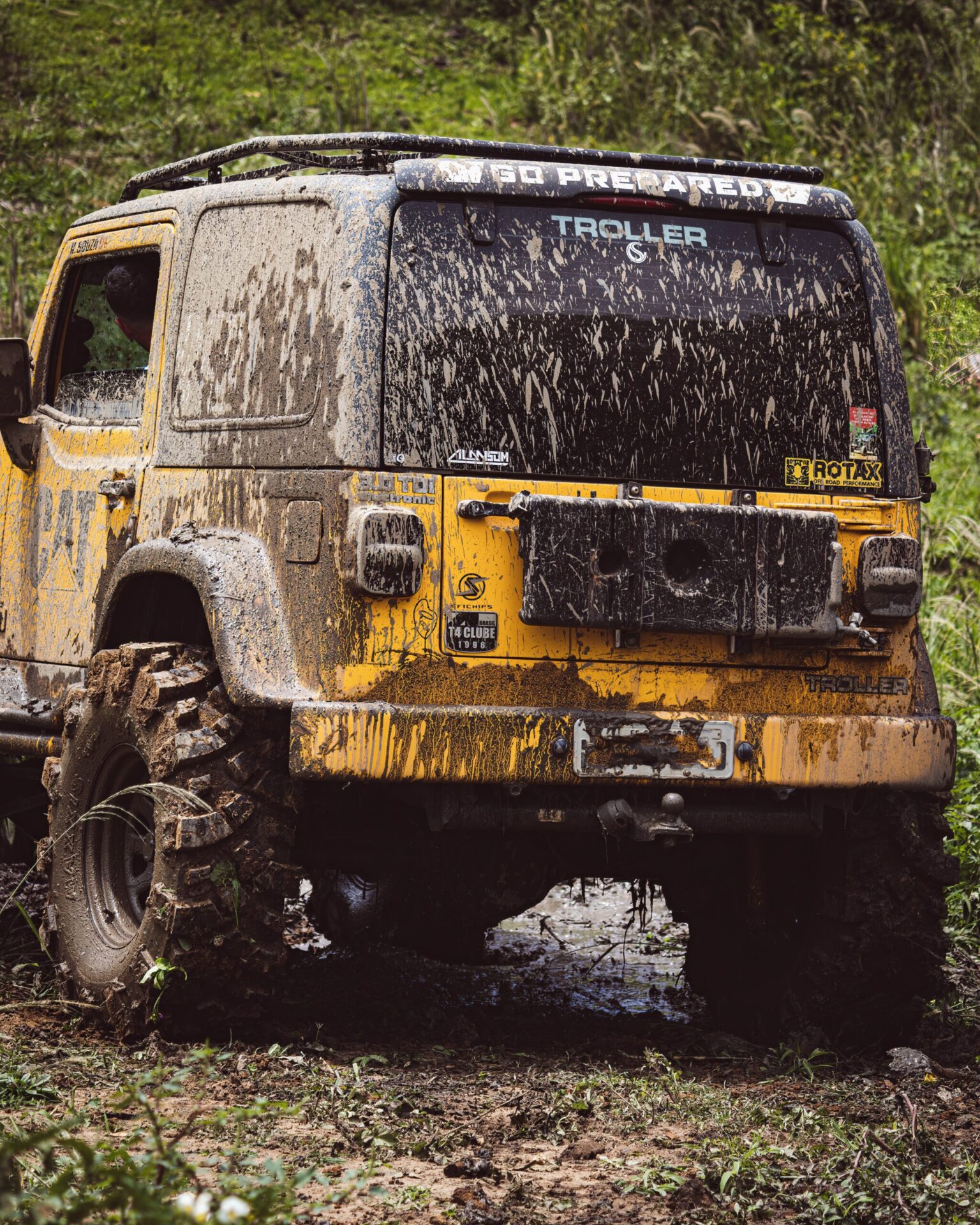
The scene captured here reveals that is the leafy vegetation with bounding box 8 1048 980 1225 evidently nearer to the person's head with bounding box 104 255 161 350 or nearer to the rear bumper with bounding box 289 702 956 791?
the rear bumper with bounding box 289 702 956 791

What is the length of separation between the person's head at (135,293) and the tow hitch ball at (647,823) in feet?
7.11

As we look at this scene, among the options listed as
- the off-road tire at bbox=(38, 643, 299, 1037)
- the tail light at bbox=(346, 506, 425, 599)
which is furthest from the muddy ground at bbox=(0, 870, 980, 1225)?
the tail light at bbox=(346, 506, 425, 599)

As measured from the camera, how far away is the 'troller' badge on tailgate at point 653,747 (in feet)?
14.8

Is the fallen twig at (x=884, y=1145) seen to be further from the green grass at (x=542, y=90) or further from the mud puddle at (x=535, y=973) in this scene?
the green grass at (x=542, y=90)

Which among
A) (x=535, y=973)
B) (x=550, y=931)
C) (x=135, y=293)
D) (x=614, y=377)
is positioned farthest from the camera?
(x=550, y=931)

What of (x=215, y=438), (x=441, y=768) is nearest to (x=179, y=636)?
(x=215, y=438)

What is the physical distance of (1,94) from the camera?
14984mm

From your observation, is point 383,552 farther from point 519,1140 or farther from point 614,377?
point 519,1140

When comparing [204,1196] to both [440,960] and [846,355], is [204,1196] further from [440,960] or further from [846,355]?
[440,960]

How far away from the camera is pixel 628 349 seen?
471 centimetres

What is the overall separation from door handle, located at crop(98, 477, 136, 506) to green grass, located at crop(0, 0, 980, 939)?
6394 mm

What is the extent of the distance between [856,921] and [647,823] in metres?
0.77

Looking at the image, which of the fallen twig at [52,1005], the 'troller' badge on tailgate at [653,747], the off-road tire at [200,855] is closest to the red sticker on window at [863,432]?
the 'troller' badge on tailgate at [653,747]

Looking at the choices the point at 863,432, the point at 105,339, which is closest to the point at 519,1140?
the point at 863,432
